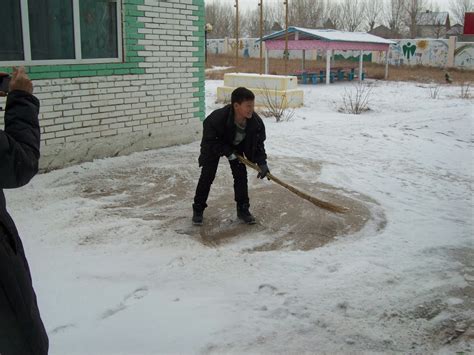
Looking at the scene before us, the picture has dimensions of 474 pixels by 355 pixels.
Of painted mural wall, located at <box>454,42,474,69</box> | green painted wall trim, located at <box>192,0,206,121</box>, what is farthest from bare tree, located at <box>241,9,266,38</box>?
green painted wall trim, located at <box>192,0,206,121</box>

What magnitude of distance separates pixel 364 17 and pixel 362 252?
59.9m

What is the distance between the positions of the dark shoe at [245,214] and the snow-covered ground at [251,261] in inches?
3.3

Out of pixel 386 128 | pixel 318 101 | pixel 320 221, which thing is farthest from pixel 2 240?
pixel 318 101

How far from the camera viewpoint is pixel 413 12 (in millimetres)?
52781

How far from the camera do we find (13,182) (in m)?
1.73

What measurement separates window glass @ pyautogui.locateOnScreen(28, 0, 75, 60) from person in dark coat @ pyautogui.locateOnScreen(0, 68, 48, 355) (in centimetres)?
469

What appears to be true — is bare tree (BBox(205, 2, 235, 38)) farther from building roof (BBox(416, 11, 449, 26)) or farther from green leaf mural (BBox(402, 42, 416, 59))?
green leaf mural (BBox(402, 42, 416, 59))

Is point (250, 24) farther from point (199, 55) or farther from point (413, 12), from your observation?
point (199, 55)

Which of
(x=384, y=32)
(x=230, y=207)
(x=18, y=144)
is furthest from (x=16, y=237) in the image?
(x=384, y=32)

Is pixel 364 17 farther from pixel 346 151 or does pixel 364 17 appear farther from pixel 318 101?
pixel 346 151

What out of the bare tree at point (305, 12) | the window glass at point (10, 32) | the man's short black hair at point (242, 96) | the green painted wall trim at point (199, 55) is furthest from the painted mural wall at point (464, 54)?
the man's short black hair at point (242, 96)

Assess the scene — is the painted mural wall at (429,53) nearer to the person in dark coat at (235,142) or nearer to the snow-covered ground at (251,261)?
the snow-covered ground at (251,261)

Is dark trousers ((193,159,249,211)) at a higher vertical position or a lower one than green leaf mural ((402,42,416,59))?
lower

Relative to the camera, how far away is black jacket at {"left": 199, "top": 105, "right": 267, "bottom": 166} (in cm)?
432
